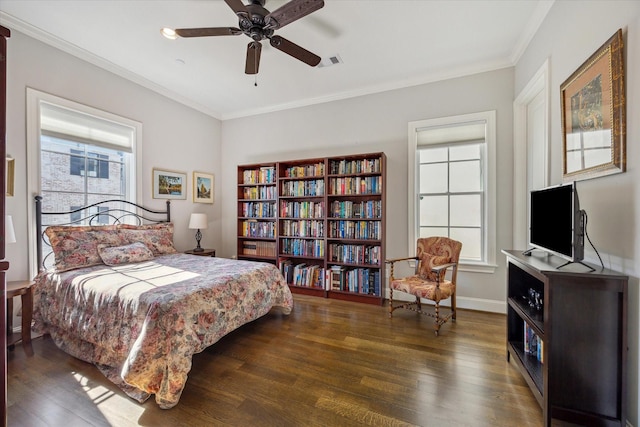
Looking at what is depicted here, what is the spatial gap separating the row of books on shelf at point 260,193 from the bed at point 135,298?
144cm

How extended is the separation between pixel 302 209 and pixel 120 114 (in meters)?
2.62

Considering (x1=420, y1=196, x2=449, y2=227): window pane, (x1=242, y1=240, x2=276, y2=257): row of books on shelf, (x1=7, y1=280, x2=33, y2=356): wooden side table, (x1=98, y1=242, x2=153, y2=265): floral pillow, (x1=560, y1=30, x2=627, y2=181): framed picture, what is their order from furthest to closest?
(x1=242, y1=240, x2=276, y2=257): row of books on shelf
(x1=420, y1=196, x2=449, y2=227): window pane
(x1=98, y1=242, x2=153, y2=265): floral pillow
(x1=7, y1=280, x2=33, y2=356): wooden side table
(x1=560, y1=30, x2=627, y2=181): framed picture

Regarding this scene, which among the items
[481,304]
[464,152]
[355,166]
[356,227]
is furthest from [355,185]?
[481,304]

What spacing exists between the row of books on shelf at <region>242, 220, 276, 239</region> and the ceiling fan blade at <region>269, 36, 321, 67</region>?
246cm

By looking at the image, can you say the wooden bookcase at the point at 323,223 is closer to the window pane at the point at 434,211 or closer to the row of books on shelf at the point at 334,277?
the row of books on shelf at the point at 334,277

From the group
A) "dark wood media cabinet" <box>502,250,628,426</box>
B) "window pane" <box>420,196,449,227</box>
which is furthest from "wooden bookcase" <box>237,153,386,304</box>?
"dark wood media cabinet" <box>502,250,628,426</box>

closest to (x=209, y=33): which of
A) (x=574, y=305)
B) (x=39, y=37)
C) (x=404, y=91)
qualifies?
(x=39, y=37)

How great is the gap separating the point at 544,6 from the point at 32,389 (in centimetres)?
482

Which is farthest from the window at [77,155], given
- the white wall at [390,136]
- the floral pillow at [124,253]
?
the white wall at [390,136]

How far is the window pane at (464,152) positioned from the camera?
3232 millimetres

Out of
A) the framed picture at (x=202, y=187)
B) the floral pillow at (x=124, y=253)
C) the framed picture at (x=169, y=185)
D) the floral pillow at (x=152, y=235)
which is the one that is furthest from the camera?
the framed picture at (x=202, y=187)

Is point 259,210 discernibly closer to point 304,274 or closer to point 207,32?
point 304,274

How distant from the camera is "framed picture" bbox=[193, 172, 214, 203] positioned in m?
4.25

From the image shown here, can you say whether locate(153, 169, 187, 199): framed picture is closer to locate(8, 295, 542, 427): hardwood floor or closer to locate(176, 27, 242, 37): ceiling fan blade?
locate(8, 295, 542, 427): hardwood floor
